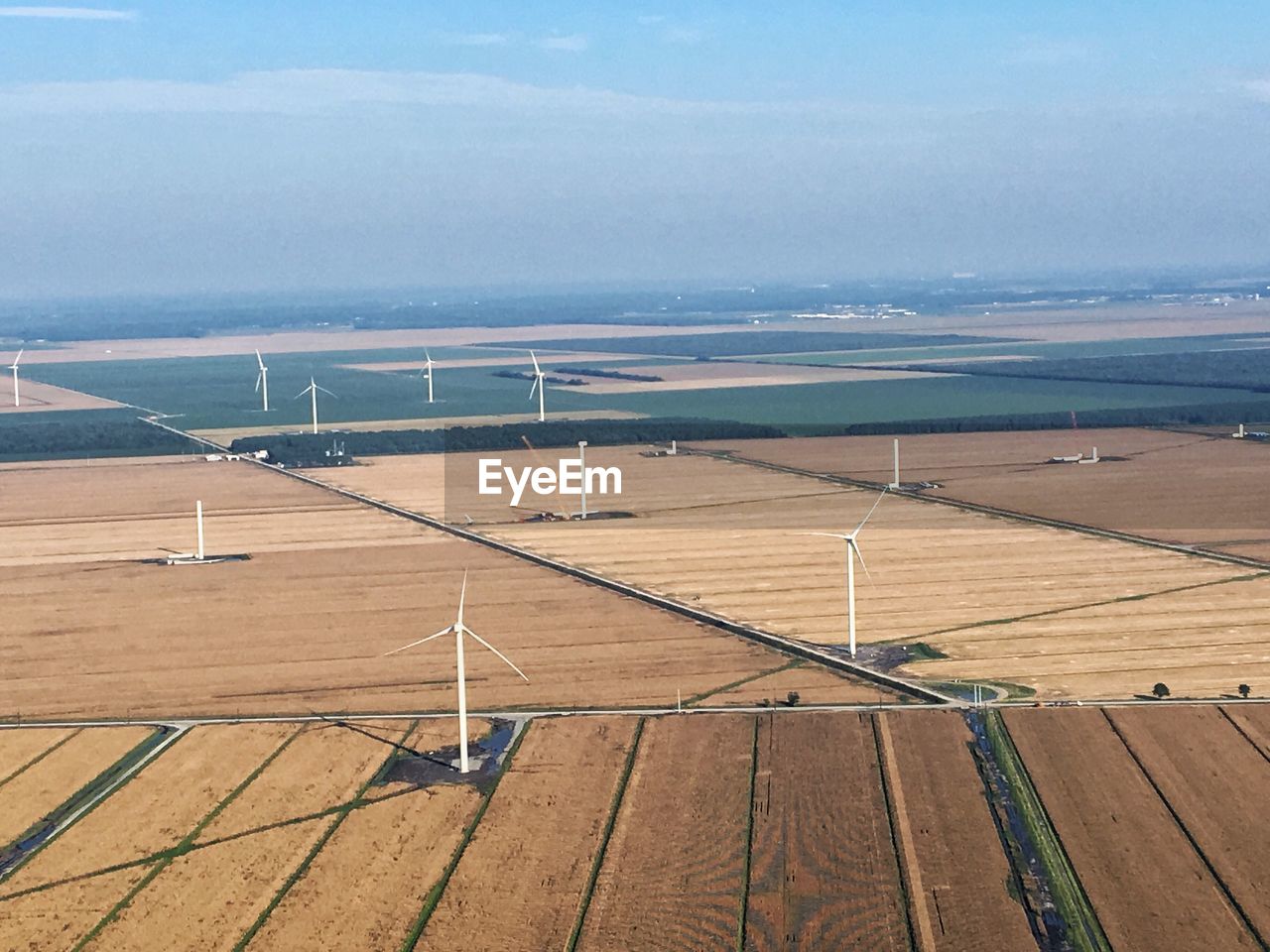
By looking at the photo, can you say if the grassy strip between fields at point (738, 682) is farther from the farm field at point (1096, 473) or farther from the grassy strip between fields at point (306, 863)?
the farm field at point (1096, 473)

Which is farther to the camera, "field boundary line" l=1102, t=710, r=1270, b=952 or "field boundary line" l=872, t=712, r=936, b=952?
"field boundary line" l=872, t=712, r=936, b=952

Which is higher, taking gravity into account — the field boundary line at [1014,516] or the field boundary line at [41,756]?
the field boundary line at [41,756]

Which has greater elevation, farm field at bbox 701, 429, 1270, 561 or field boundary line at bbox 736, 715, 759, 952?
field boundary line at bbox 736, 715, 759, 952

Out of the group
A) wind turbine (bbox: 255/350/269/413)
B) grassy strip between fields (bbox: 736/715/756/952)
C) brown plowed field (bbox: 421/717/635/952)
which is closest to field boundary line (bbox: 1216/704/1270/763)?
grassy strip between fields (bbox: 736/715/756/952)

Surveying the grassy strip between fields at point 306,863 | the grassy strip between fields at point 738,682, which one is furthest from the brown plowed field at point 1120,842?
Result: the grassy strip between fields at point 306,863

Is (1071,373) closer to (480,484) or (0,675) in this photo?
(480,484)

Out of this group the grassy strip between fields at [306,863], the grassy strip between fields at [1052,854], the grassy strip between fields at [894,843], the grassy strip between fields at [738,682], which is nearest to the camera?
the grassy strip between fields at [1052,854]

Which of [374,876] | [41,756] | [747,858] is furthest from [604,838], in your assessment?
[41,756]

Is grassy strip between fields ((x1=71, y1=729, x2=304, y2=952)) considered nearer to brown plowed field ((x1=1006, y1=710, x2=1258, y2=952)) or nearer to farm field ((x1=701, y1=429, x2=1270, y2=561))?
brown plowed field ((x1=1006, y1=710, x2=1258, y2=952))
